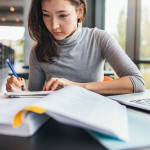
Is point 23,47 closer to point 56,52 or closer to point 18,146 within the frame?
point 56,52

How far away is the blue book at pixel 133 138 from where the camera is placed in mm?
307

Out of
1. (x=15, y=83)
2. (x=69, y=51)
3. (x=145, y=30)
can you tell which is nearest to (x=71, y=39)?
(x=69, y=51)

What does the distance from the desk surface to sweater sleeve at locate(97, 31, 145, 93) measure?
1.76ft

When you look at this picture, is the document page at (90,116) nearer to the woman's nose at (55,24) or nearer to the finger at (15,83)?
the finger at (15,83)

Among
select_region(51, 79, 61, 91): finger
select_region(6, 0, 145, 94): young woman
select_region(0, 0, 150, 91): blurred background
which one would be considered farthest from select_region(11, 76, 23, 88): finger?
select_region(0, 0, 150, 91): blurred background

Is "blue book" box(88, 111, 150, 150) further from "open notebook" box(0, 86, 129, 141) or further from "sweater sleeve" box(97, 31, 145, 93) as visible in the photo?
"sweater sleeve" box(97, 31, 145, 93)

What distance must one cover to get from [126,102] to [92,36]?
72 cm

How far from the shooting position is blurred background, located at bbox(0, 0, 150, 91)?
10.9 ft

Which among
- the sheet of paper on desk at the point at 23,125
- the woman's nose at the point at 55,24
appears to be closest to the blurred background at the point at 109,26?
the woman's nose at the point at 55,24

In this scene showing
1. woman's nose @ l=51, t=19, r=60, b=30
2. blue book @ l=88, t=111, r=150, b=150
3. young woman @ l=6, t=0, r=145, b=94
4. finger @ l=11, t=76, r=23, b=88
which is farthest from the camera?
young woman @ l=6, t=0, r=145, b=94

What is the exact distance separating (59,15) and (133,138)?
813mm

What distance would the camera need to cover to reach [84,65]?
1201mm

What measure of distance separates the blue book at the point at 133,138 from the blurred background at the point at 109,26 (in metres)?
2.96

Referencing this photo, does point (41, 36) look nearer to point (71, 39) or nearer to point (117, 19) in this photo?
point (71, 39)
